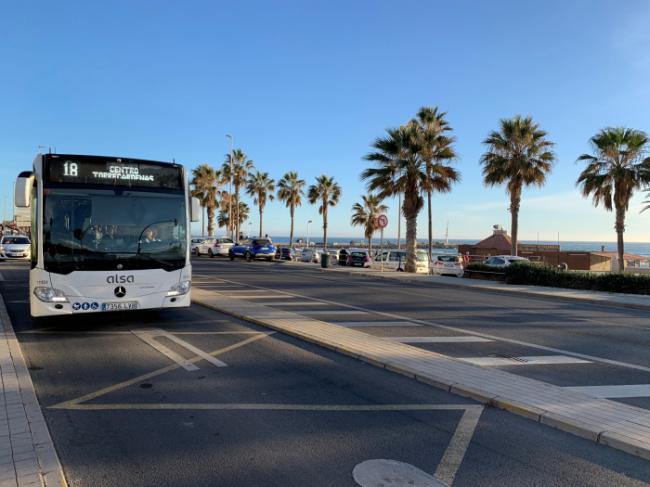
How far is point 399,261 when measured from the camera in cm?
3288

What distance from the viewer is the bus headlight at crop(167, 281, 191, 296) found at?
31.5 ft

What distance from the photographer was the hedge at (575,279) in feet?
62.8

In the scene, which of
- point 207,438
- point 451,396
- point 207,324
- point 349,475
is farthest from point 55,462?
point 207,324

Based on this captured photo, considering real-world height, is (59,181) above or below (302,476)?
above

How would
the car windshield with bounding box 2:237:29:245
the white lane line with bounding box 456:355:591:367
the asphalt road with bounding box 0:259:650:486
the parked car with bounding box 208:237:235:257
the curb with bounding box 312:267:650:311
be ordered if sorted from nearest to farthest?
the asphalt road with bounding box 0:259:650:486, the white lane line with bounding box 456:355:591:367, the curb with bounding box 312:267:650:311, the car windshield with bounding box 2:237:29:245, the parked car with bounding box 208:237:235:257

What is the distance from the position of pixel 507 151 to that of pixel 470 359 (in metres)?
25.6

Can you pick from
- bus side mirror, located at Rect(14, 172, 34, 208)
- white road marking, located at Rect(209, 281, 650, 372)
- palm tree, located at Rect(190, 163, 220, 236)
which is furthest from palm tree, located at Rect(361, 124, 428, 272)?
palm tree, located at Rect(190, 163, 220, 236)

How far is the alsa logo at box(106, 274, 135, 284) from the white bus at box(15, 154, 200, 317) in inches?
0.7

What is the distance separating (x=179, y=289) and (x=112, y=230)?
5.37 ft

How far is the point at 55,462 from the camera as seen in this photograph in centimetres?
400

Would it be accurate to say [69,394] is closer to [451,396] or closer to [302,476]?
[302,476]

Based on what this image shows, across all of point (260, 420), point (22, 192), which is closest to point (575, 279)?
point (260, 420)

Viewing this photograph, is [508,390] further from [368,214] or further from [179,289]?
[368,214]

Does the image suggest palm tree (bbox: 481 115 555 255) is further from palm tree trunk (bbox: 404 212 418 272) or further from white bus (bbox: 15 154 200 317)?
white bus (bbox: 15 154 200 317)
